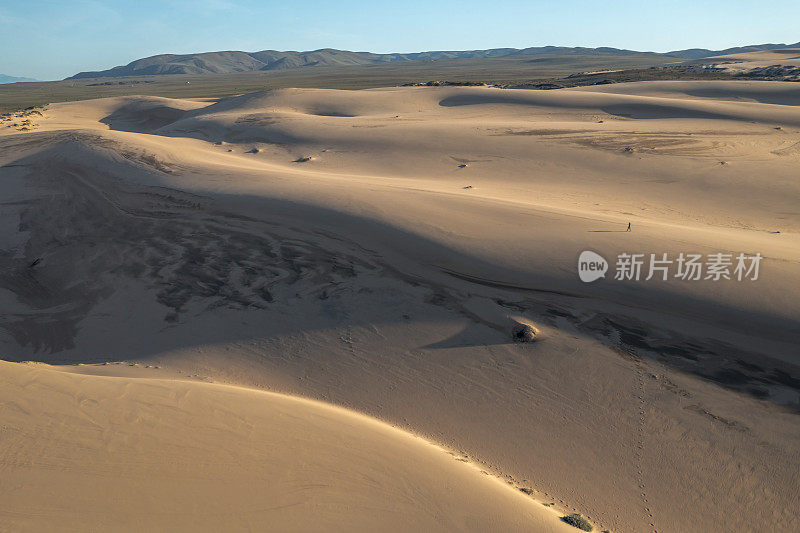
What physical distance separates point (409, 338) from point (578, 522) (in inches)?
157

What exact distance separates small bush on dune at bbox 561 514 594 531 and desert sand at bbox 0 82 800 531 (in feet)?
0.53

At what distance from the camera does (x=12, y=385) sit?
17.8 feet

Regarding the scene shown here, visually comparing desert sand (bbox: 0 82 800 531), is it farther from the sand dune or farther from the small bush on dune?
the small bush on dune

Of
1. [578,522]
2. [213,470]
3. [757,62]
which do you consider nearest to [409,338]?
[578,522]

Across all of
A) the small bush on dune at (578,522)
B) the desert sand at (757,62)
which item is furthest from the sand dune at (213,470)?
the desert sand at (757,62)

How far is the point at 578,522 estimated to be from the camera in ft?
15.7

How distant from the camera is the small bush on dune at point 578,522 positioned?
475cm

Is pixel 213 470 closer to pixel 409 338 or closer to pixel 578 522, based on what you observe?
pixel 578 522

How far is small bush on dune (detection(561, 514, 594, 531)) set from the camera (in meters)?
4.75

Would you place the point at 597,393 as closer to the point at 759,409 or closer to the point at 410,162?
the point at 759,409

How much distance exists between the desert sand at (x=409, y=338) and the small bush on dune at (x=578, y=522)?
16cm

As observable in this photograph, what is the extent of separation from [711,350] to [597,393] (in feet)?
6.48

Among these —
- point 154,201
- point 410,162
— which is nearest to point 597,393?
point 154,201

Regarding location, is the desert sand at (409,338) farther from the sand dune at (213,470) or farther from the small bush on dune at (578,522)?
the small bush on dune at (578,522)
